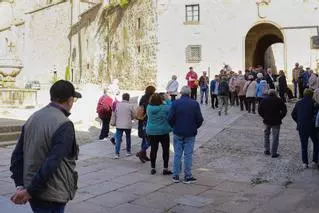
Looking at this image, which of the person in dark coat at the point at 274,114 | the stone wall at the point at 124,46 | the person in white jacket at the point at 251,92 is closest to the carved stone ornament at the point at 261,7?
the stone wall at the point at 124,46

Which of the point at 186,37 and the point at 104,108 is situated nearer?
the point at 104,108

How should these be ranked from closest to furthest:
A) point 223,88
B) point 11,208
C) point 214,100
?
point 11,208
point 223,88
point 214,100

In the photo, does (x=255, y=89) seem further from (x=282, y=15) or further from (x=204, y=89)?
(x=282, y=15)

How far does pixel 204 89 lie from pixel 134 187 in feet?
41.7

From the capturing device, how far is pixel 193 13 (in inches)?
1099

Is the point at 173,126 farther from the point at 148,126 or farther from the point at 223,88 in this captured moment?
the point at 223,88

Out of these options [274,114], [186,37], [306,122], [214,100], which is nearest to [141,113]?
[274,114]

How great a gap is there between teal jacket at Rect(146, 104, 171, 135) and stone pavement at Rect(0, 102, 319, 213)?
92cm

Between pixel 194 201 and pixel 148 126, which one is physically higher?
pixel 148 126

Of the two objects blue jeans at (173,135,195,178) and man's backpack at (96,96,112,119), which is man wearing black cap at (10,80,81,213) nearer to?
blue jeans at (173,135,195,178)

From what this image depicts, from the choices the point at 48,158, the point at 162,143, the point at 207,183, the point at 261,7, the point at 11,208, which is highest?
the point at 261,7

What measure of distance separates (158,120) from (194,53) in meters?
19.8

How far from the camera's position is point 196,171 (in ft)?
29.6

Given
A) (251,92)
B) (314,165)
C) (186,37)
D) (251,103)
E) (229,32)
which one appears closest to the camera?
(314,165)
